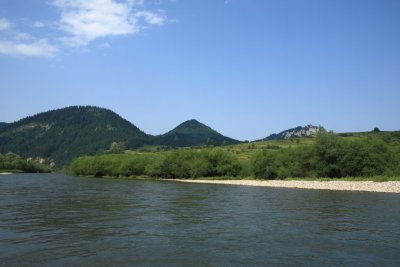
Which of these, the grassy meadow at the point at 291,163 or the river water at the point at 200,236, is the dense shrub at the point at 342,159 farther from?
the river water at the point at 200,236

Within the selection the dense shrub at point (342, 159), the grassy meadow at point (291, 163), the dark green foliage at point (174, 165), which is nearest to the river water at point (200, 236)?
the dense shrub at point (342, 159)

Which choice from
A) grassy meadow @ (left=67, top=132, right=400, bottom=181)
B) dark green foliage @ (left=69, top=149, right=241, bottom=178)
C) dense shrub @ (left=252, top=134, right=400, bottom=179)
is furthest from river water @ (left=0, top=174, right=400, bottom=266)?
dark green foliage @ (left=69, top=149, right=241, bottom=178)

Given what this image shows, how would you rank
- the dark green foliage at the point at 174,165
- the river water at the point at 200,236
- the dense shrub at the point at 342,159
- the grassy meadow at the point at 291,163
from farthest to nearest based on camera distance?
1. the dark green foliage at the point at 174,165
2. the grassy meadow at the point at 291,163
3. the dense shrub at the point at 342,159
4. the river water at the point at 200,236

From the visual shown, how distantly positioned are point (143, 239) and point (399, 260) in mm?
13777

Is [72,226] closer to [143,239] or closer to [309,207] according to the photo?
[143,239]

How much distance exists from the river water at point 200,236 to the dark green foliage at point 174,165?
80.2 m

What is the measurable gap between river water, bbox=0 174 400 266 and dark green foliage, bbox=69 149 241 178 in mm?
80199

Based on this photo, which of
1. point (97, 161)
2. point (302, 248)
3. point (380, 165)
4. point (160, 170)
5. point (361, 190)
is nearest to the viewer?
point (302, 248)

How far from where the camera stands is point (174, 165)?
131625mm

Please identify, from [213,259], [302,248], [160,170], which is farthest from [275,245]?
[160,170]

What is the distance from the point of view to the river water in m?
20.0

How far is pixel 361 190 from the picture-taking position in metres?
64.9

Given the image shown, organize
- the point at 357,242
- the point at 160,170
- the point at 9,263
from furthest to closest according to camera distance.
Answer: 1. the point at 160,170
2. the point at 357,242
3. the point at 9,263

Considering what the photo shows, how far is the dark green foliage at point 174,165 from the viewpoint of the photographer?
122 metres
